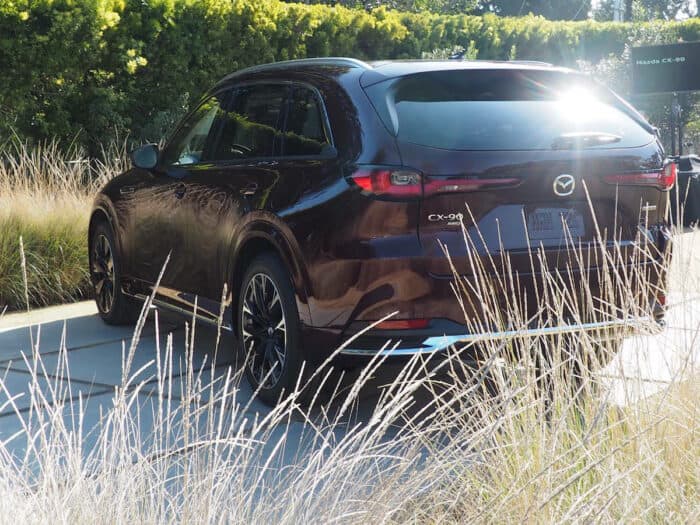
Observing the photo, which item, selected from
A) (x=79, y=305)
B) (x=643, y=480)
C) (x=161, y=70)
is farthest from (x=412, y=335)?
(x=161, y=70)

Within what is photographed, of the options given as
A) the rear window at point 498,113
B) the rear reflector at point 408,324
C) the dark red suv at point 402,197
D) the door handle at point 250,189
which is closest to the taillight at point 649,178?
the dark red suv at point 402,197

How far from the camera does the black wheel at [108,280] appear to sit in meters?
7.61

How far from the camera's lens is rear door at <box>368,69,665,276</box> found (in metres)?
4.89

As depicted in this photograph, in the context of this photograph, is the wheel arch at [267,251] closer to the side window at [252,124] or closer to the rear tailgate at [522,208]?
the side window at [252,124]

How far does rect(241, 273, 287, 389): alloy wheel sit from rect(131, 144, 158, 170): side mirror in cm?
151

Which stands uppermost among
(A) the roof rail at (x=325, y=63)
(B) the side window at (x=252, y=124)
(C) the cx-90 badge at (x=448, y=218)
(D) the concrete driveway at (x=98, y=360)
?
(A) the roof rail at (x=325, y=63)

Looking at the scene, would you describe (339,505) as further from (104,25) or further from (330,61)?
(104,25)

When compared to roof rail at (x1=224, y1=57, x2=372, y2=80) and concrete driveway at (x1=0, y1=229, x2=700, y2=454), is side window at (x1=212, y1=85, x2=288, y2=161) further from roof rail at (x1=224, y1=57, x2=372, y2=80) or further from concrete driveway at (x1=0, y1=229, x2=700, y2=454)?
concrete driveway at (x1=0, y1=229, x2=700, y2=454)

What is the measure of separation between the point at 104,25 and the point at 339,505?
10.1 metres

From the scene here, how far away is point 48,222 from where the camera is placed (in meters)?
9.05

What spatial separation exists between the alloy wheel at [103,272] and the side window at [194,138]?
1.12m

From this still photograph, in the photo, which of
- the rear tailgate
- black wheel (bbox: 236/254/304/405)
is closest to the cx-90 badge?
the rear tailgate

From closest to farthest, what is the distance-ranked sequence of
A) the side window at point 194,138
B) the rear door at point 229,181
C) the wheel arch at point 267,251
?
the wheel arch at point 267,251, the rear door at point 229,181, the side window at point 194,138

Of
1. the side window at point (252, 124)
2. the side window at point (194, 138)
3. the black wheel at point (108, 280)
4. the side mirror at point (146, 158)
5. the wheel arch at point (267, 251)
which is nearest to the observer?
the wheel arch at point (267, 251)
